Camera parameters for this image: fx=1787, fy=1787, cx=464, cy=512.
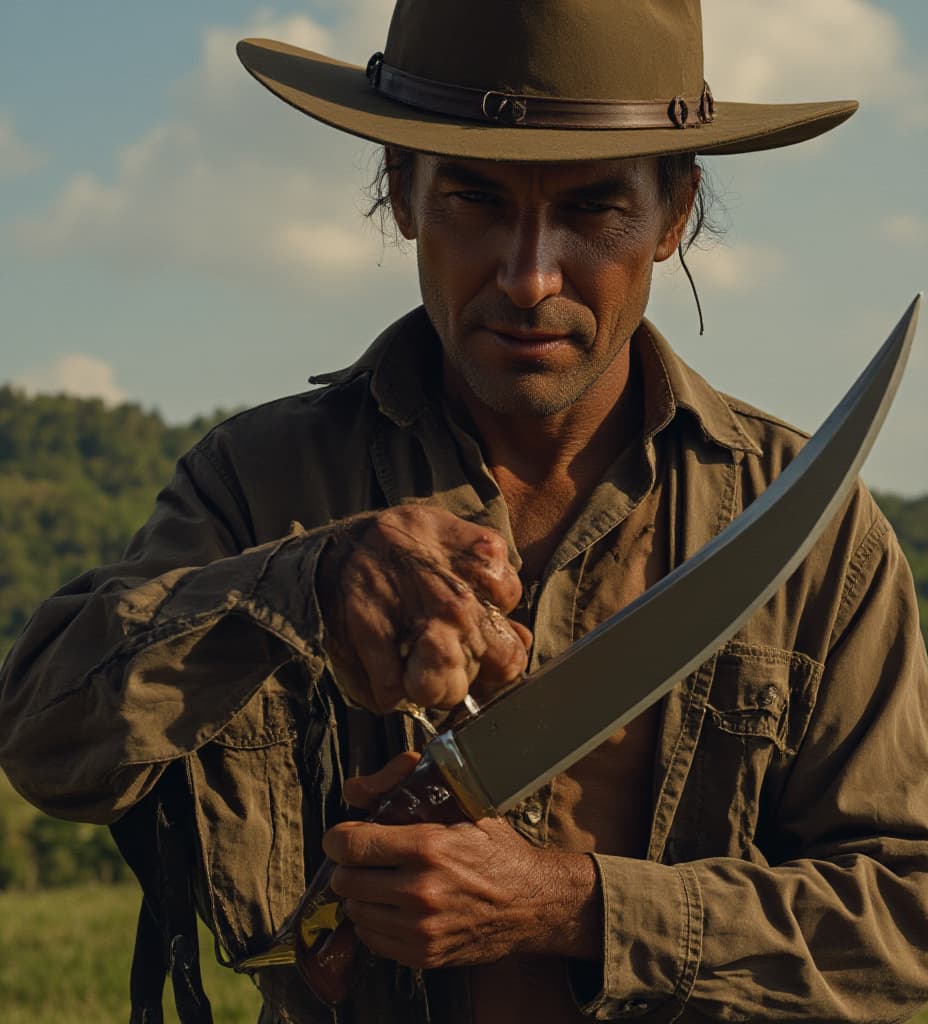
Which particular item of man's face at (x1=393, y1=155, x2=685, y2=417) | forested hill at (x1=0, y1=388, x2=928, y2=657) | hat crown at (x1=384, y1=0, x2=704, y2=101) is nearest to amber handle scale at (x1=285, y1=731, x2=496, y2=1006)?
man's face at (x1=393, y1=155, x2=685, y2=417)

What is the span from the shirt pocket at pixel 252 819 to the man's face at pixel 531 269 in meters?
0.78

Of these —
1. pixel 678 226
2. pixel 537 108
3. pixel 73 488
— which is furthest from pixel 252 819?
pixel 73 488

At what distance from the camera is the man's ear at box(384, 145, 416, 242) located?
3814mm

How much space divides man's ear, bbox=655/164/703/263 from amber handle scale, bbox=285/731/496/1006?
54.3 inches

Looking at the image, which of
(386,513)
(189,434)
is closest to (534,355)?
(386,513)

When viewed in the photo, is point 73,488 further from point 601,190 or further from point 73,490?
point 601,190

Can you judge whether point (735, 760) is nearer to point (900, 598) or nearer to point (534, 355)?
point (900, 598)

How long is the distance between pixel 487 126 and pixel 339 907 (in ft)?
4.93

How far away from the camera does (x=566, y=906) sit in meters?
3.26

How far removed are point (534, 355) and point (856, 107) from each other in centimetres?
94

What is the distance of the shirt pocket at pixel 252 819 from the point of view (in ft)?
11.3

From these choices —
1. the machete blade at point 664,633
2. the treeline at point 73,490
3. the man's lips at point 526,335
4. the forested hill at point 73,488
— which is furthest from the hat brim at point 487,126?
the forested hill at point 73,488

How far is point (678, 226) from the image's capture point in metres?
3.96

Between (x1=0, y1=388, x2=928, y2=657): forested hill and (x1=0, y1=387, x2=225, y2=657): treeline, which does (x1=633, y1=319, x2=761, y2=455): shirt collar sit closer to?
(x1=0, y1=388, x2=928, y2=657): forested hill
